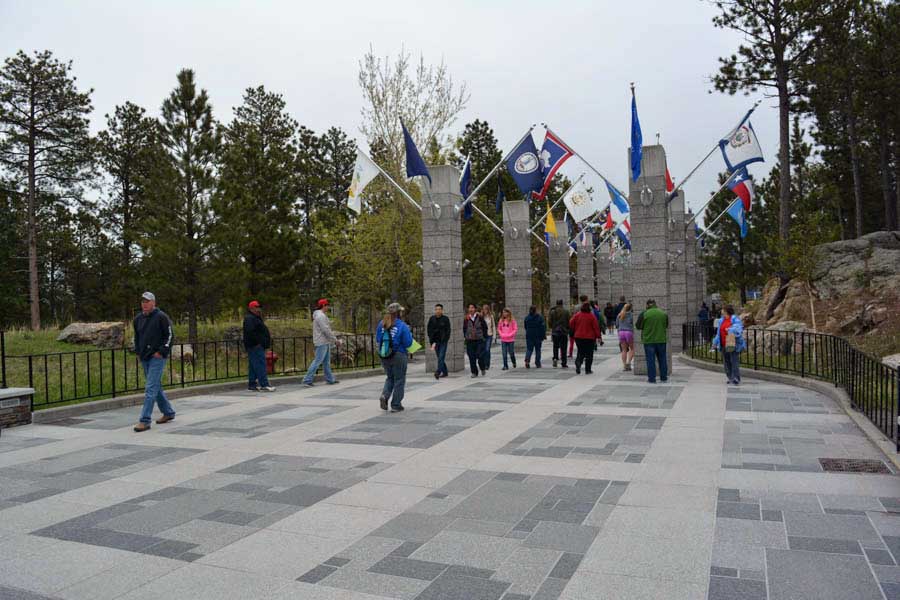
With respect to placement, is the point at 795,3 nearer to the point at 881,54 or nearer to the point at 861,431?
the point at 881,54

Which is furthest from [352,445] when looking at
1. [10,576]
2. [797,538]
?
[797,538]

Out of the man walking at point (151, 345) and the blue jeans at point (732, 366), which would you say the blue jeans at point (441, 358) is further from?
the man walking at point (151, 345)

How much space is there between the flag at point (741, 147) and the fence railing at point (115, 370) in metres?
10.3

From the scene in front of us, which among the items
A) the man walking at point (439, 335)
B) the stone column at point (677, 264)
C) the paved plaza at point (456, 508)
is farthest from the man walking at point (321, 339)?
the stone column at point (677, 264)

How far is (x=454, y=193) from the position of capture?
18.3 meters

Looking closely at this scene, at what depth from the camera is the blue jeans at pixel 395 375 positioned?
11039mm

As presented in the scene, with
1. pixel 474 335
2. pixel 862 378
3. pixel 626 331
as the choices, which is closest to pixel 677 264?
pixel 626 331

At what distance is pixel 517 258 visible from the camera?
86.5 ft

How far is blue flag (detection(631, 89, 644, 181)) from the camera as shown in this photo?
16188 millimetres

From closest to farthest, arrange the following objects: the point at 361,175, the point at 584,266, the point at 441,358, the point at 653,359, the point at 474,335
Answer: the point at 653,359 < the point at 474,335 < the point at 441,358 < the point at 361,175 < the point at 584,266

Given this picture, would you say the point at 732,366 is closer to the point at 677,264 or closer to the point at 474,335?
the point at 474,335

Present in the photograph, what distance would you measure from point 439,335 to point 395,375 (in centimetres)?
500

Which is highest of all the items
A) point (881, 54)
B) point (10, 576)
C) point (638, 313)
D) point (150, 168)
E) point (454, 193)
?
point (881, 54)

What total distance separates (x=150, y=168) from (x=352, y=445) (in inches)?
884
